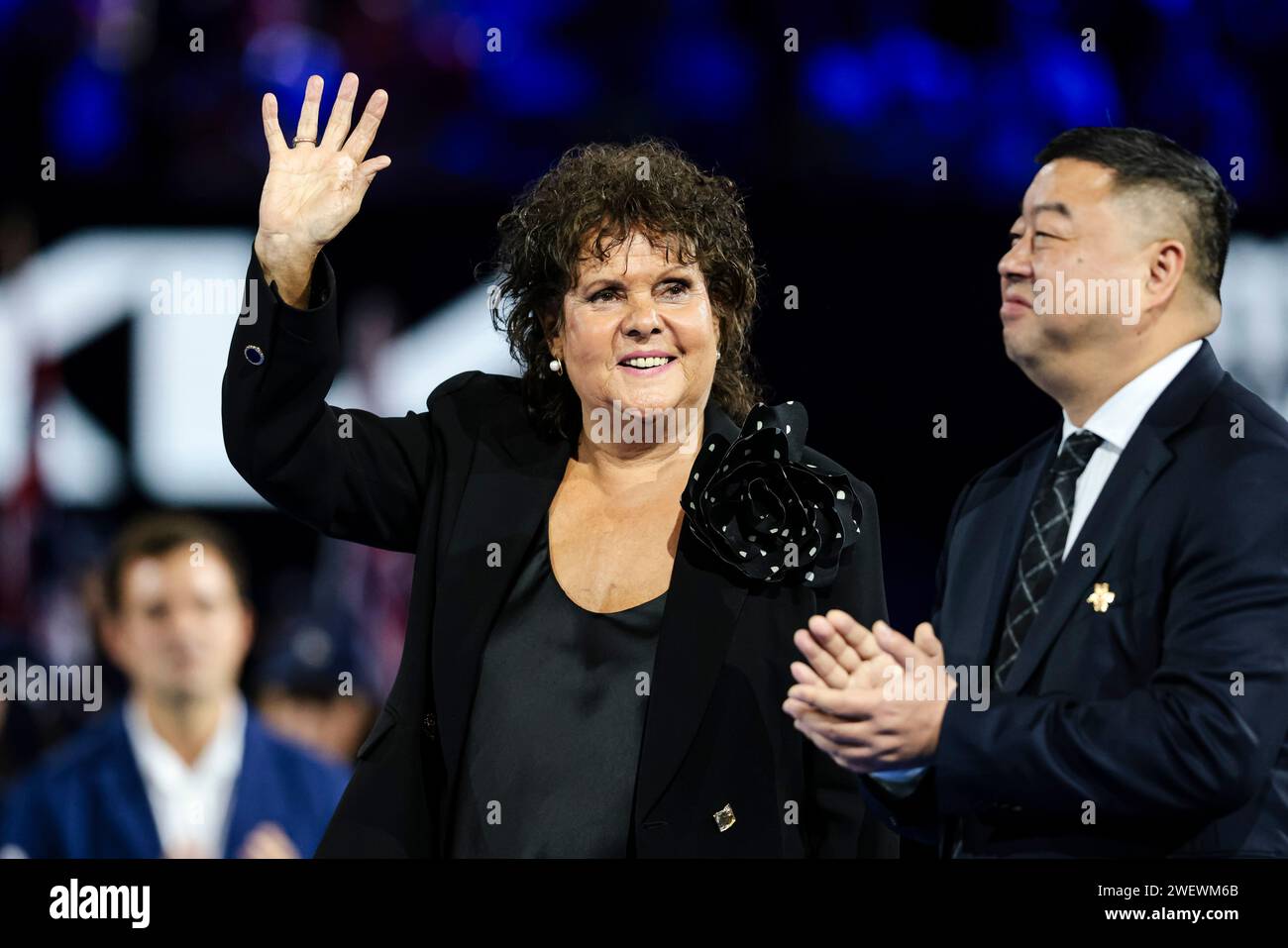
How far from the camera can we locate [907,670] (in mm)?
2229

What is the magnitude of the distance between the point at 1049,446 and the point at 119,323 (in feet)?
8.16

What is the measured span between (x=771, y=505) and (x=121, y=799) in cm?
188

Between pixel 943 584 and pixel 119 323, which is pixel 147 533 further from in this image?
pixel 943 584

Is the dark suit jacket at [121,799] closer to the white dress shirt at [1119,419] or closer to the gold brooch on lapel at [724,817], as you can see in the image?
the gold brooch on lapel at [724,817]

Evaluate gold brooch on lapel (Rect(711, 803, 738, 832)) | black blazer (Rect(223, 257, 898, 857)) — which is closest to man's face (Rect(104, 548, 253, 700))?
black blazer (Rect(223, 257, 898, 857))

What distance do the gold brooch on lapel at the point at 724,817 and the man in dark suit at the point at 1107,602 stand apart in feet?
0.72

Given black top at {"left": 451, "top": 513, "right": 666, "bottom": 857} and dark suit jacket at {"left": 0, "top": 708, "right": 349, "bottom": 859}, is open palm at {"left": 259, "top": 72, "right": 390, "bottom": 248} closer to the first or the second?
black top at {"left": 451, "top": 513, "right": 666, "bottom": 857}

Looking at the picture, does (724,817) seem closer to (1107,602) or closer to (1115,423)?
(1107,602)

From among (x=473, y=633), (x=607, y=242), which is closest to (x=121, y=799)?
(x=473, y=633)

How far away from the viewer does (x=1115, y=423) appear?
241cm

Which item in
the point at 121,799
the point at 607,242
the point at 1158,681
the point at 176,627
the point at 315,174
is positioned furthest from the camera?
the point at 176,627

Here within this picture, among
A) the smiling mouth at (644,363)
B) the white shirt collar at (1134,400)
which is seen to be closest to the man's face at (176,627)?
the smiling mouth at (644,363)

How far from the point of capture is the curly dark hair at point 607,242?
2619 millimetres

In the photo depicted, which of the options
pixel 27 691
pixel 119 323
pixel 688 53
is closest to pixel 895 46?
A: pixel 688 53
